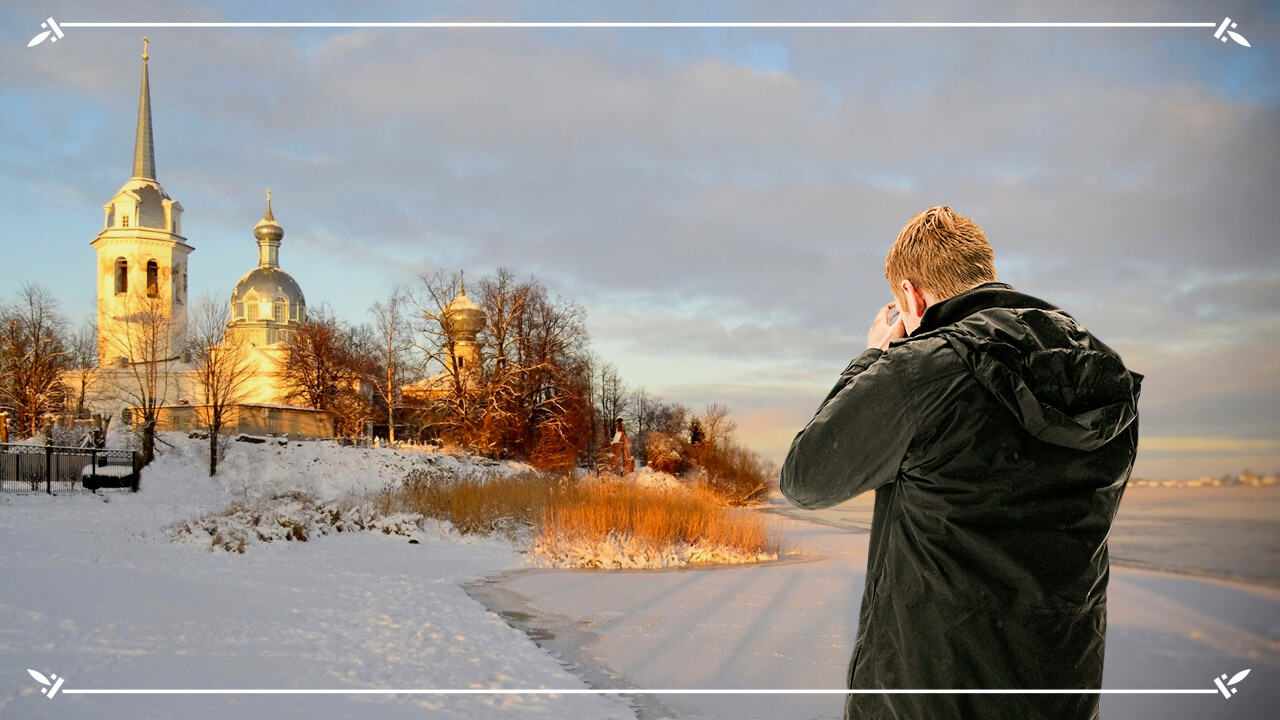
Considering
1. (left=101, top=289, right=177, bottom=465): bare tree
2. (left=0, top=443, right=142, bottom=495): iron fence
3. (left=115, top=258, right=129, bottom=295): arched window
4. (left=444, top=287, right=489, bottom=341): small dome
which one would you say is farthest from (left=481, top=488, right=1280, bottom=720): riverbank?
(left=444, top=287, right=489, bottom=341): small dome

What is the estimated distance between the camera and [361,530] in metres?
13.3

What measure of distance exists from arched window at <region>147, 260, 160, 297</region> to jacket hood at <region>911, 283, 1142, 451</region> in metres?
14.6

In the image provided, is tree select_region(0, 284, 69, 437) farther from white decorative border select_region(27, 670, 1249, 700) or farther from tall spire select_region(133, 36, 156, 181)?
white decorative border select_region(27, 670, 1249, 700)

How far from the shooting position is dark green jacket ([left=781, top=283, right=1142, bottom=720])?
1276 millimetres

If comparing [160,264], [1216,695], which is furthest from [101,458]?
A: [1216,695]

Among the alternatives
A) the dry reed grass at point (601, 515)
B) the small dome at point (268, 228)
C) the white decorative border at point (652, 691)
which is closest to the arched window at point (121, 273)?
the dry reed grass at point (601, 515)

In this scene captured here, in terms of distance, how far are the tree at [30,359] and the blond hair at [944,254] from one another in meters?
16.9

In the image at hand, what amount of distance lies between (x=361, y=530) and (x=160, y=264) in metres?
5.22

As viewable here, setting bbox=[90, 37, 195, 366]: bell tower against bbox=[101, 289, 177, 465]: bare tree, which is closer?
bbox=[90, 37, 195, 366]: bell tower

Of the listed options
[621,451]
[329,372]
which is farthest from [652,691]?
[329,372]

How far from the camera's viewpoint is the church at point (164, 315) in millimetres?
11672

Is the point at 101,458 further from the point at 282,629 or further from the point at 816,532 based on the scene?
the point at 282,629

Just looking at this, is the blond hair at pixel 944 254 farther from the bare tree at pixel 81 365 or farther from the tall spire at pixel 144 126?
the bare tree at pixel 81 365

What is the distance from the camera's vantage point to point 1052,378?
1262 millimetres
